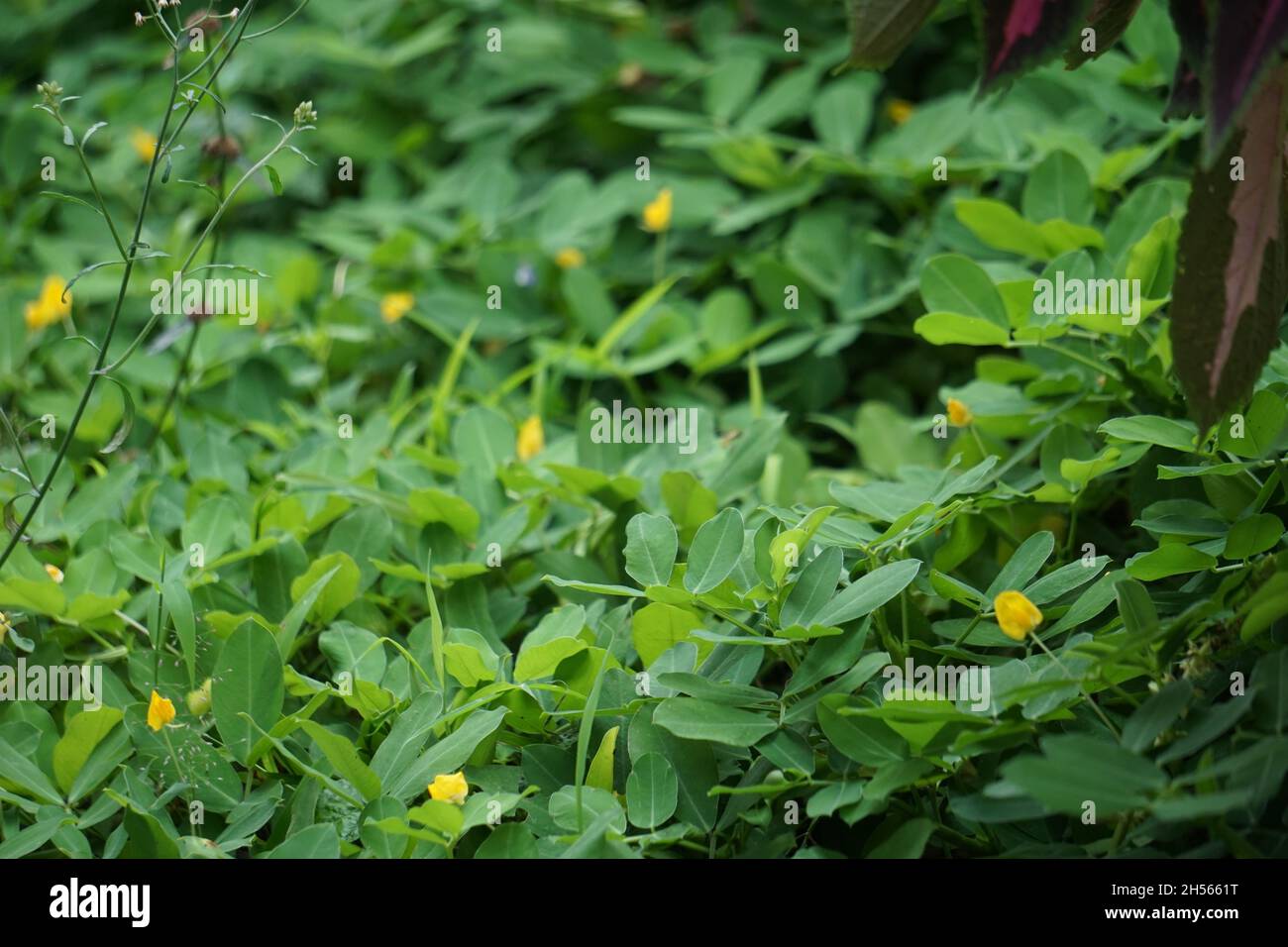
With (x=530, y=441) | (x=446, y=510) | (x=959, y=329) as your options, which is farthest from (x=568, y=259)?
(x=959, y=329)

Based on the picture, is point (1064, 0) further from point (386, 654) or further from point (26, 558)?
point (26, 558)

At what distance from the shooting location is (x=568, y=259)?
1739mm

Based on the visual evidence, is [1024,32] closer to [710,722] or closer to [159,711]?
[710,722]

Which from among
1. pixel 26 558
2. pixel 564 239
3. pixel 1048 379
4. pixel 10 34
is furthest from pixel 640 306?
pixel 10 34

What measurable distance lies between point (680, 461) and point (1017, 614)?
524 millimetres

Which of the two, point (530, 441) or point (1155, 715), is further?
point (530, 441)

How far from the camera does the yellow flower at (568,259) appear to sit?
1738 millimetres

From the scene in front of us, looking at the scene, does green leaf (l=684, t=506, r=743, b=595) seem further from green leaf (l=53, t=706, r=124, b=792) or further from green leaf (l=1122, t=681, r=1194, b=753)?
green leaf (l=53, t=706, r=124, b=792)

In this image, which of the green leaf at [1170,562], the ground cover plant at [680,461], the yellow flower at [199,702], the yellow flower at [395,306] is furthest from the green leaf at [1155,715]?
the yellow flower at [395,306]

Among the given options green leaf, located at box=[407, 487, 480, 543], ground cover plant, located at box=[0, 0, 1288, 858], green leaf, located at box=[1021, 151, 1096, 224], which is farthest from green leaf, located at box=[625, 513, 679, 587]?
green leaf, located at box=[1021, 151, 1096, 224]

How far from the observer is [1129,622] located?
0.84 meters

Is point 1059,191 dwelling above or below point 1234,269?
above

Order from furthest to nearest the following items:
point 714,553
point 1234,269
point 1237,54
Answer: point 714,553 → point 1234,269 → point 1237,54

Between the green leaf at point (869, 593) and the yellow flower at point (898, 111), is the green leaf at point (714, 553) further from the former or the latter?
the yellow flower at point (898, 111)
